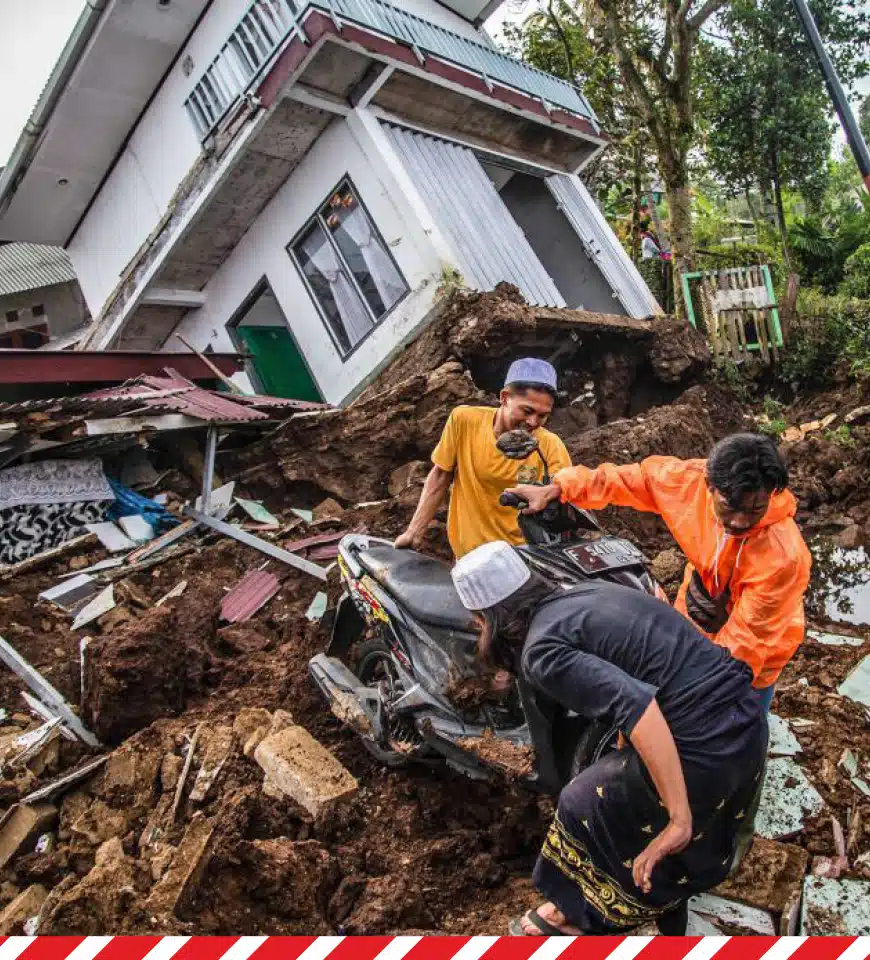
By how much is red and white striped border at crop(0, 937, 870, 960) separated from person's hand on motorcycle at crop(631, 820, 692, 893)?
0.49 feet

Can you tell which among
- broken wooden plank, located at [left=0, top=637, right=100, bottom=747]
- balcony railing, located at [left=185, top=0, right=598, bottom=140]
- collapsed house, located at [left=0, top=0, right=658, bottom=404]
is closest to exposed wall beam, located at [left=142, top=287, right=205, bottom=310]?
collapsed house, located at [left=0, top=0, right=658, bottom=404]

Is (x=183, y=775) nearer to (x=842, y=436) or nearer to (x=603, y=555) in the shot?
(x=603, y=555)

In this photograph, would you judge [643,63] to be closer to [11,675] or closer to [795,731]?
[795,731]

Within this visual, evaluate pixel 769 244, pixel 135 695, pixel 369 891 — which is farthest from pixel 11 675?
pixel 769 244

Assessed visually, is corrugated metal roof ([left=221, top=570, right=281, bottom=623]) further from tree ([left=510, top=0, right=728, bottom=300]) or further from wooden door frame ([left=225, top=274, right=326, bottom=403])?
tree ([left=510, top=0, right=728, bottom=300])

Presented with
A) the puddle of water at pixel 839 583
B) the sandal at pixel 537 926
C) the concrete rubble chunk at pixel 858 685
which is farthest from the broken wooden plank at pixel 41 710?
the puddle of water at pixel 839 583

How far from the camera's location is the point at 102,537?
23.7ft

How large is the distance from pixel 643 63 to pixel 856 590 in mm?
11574

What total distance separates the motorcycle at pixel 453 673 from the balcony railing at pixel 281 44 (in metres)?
7.43

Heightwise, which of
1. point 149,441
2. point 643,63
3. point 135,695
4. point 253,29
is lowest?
point 135,695

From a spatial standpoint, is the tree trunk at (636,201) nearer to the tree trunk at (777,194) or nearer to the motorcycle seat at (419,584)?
the tree trunk at (777,194)

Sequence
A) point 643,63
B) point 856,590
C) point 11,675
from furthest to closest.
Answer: point 643,63 < point 856,590 < point 11,675

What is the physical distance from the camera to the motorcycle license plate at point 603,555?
8.73ft

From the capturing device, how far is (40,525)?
23.2 ft
